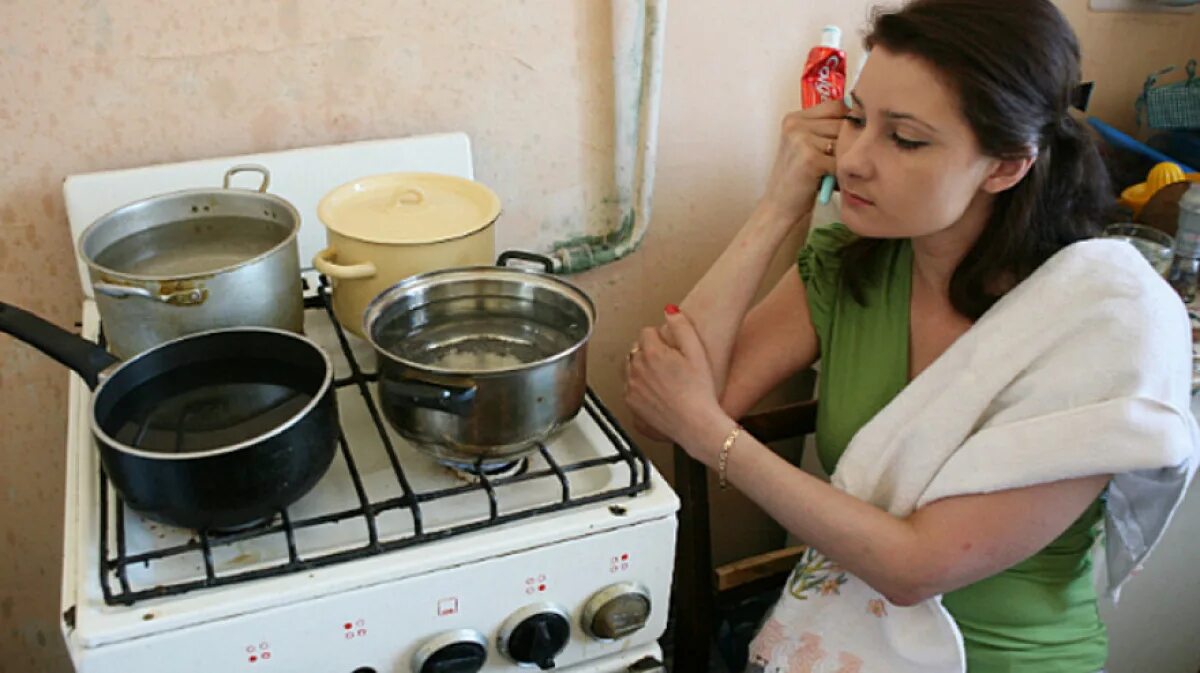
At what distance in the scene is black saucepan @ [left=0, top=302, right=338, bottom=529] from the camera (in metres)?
0.76

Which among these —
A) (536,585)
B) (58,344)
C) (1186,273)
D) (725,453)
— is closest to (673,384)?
(725,453)

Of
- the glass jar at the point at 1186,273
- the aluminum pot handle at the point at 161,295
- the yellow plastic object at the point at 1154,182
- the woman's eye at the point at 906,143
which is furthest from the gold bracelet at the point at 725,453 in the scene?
the yellow plastic object at the point at 1154,182

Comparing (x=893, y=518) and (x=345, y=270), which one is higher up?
(x=345, y=270)

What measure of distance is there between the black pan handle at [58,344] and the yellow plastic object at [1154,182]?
1.55 metres

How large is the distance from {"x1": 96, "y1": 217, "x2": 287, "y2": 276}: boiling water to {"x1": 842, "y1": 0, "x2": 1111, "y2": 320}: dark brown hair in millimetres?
708

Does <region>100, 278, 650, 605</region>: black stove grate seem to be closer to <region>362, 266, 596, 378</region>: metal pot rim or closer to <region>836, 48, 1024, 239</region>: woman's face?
<region>362, 266, 596, 378</region>: metal pot rim

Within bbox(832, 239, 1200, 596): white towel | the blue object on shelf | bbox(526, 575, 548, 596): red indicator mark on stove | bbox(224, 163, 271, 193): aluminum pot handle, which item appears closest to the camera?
bbox(526, 575, 548, 596): red indicator mark on stove

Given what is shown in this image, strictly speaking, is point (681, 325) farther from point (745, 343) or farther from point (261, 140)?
point (261, 140)

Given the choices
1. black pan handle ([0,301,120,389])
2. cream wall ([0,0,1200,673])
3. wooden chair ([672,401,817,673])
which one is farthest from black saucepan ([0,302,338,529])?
wooden chair ([672,401,817,673])

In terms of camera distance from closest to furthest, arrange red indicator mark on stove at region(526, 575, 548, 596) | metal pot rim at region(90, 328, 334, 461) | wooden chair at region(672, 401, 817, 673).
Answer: metal pot rim at region(90, 328, 334, 461), red indicator mark on stove at region(526, 575, 548, 596), wooden chair at region(672, 401, 817, 673)

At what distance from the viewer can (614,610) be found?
881mm

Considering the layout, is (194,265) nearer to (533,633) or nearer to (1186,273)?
(533,633)

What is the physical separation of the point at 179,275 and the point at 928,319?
0.84 metres

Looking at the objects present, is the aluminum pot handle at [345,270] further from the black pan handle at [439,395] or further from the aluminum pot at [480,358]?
the black pan handle at [439,395]
